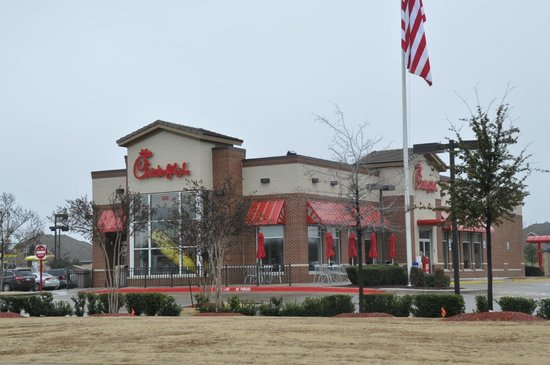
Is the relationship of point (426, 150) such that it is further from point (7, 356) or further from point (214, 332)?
point (7, 356)

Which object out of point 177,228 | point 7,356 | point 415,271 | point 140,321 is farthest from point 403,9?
point 7,356

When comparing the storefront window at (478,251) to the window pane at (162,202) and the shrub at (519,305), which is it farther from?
the shrub at (519,305)

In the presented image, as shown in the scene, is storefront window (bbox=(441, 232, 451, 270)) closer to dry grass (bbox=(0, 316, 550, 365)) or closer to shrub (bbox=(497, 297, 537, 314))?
shrub (bbox=(497, 297, 537, 314))

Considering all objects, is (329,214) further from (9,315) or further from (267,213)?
(9,315)

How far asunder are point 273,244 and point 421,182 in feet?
40.7

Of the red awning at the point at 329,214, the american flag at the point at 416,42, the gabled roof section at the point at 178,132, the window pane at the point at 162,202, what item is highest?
the american flag at the point at 416,42

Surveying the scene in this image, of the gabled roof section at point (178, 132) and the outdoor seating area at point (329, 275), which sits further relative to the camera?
the gabled roof section at point (178, 132)

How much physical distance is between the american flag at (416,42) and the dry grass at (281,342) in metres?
15.6

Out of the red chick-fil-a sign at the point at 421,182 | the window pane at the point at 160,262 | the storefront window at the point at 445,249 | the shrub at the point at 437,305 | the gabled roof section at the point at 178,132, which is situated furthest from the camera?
the storefront window at the point at 445,249

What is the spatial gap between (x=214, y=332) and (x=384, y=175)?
31651mm

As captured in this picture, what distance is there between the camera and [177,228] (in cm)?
2573

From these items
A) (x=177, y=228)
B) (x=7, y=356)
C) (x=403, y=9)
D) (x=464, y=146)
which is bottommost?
(x=7, y=356)

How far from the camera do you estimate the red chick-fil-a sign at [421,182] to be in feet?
155

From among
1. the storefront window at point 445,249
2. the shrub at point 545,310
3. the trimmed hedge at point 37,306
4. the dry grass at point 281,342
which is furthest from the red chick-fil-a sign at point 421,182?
the dry grass at point 281,342
